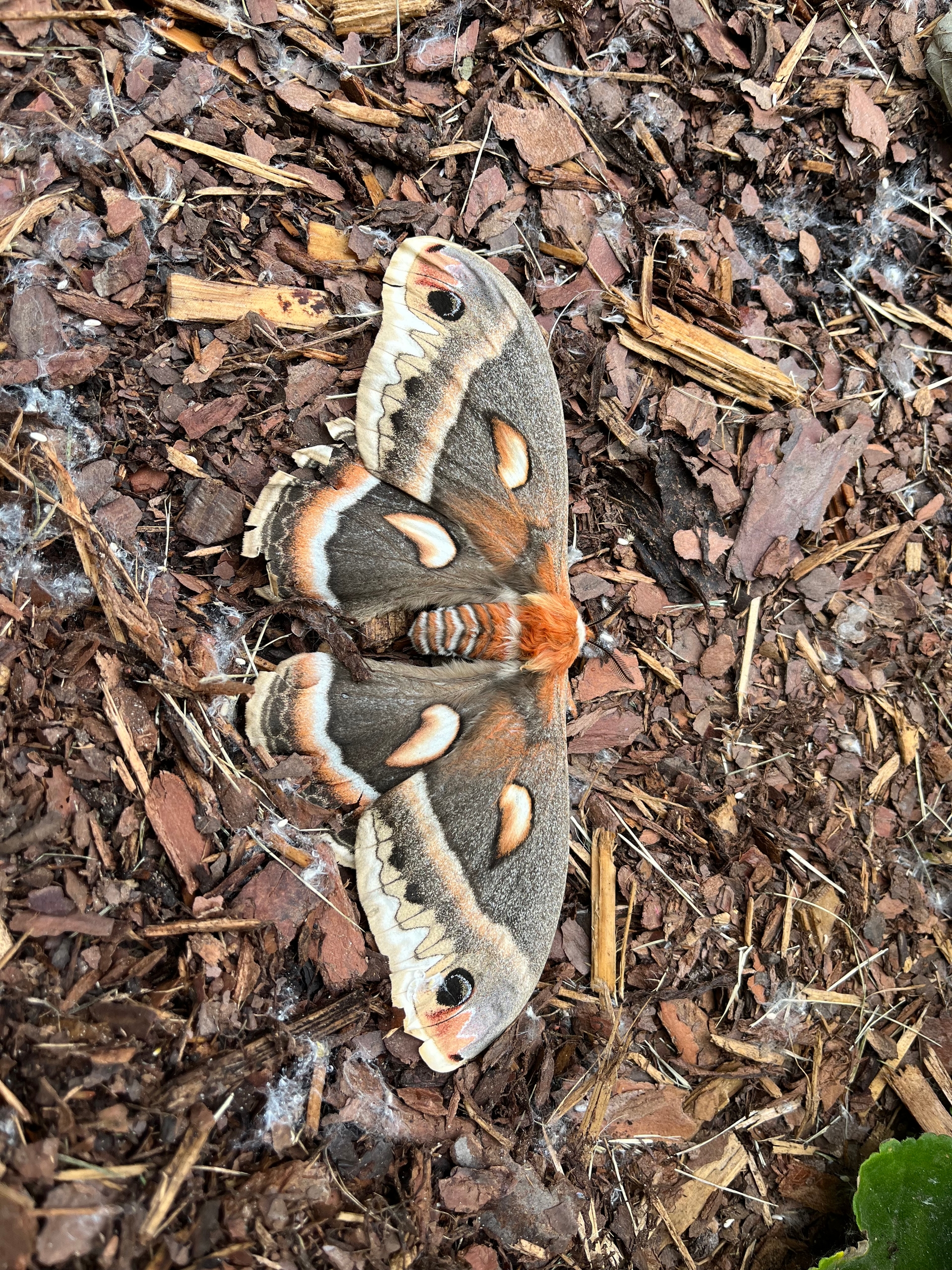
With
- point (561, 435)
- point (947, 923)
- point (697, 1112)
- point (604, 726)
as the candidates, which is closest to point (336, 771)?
point (604, 726)

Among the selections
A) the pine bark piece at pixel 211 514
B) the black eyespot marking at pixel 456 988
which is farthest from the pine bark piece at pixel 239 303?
the black eyespot marking at pixel 456 988

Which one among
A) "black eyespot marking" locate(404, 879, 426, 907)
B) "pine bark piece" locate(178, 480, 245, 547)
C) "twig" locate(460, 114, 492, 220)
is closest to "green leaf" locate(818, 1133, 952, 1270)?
"black eyespot marking" locate(404, 879, 426, 907)

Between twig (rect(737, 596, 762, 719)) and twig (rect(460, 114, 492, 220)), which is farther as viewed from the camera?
twig (rect(737, 596, 762, 719))

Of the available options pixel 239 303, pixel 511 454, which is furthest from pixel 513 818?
pixel 239 303

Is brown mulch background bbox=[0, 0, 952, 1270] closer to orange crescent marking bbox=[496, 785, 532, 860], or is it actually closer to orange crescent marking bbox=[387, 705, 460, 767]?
orange crescent marking bbox=[387, 705, 460, 767]

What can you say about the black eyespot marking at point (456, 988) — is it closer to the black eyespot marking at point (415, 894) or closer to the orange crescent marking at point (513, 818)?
the black eyespot marking at point (415, 894)

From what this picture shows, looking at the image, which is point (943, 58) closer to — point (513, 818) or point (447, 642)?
point (447, 642)
